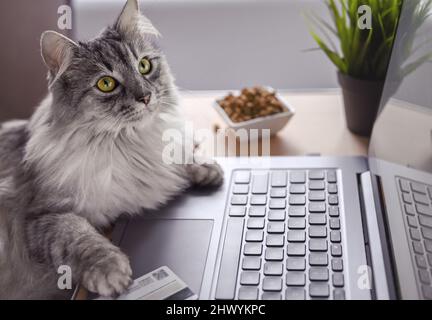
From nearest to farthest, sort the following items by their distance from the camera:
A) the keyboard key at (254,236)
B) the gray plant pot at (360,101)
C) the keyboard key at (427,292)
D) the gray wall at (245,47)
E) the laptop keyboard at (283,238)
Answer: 1. the keyboard key at (427,292)
2. the laptop keyboard at (283,238)
3. the keyboard key at (254,236)
4. the gray plant pot at (360,101)
5. the gray wall at (245,47)

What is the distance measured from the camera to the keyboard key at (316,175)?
3.47 ft

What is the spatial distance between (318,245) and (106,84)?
1.64ft

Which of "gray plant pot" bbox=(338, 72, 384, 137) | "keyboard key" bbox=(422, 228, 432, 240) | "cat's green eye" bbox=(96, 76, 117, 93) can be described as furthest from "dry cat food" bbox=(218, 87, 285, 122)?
"keyboard key" bbox=(422, 228, 432, 240)

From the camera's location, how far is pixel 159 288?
821 millimetres

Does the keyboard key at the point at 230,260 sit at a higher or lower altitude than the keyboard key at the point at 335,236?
lower

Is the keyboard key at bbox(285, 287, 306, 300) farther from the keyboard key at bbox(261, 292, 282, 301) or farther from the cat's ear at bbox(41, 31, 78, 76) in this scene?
the cat's ear at bbox(41, 31, 78, 76)

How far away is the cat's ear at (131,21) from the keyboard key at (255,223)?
45cm

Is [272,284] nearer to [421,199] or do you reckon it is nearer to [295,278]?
[295,278]

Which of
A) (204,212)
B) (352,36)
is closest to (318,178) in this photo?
(204,212)

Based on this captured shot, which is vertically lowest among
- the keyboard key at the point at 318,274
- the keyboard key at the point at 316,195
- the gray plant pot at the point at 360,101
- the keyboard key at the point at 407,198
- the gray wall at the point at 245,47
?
the keyboard key at the point at 318,274

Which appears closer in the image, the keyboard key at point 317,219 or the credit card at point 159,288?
the credit card at point 159,288

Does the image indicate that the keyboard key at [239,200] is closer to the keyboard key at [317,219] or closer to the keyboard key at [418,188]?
the keyboard key at [317,219]

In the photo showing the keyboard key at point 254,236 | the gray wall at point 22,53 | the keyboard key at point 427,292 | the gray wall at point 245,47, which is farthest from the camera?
the gray wall at point 245,47

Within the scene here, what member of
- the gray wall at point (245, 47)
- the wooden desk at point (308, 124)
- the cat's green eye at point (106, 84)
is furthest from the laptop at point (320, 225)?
the gray wall at point (245, 47)
